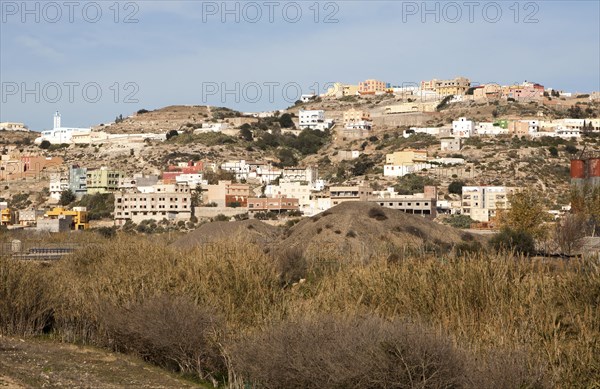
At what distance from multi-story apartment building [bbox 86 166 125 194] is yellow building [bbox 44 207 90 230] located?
17.6 m

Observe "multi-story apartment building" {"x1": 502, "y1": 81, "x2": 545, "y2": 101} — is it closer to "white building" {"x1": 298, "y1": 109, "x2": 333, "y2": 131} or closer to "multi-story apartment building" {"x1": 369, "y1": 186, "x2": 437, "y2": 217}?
"white building" {"x1": 298, "y1": 109, "x2": 333, "y2": 131}

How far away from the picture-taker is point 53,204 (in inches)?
4205

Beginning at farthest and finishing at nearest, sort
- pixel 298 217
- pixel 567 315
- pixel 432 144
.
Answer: pixel 432 144, pixel 298 217, pixel 567 315

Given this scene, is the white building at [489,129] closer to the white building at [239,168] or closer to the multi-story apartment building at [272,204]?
the white building at [239,168]

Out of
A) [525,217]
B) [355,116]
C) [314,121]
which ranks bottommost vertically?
[525,217]

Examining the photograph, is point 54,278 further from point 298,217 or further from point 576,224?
point 298,217

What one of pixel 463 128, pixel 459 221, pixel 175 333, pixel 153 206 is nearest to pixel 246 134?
pixel 463 128

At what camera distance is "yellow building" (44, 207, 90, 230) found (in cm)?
8656

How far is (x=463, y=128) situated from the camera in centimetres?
12131

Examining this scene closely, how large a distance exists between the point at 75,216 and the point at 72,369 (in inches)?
2721

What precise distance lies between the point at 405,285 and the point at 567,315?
3.63m

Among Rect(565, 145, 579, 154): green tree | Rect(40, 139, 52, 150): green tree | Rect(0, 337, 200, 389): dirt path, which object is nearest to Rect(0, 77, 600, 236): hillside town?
Rect(40, 139, 52, 150): green tree

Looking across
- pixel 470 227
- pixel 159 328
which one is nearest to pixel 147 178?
pixel 470 227

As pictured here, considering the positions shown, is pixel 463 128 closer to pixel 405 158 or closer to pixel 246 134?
pixel 405 158
